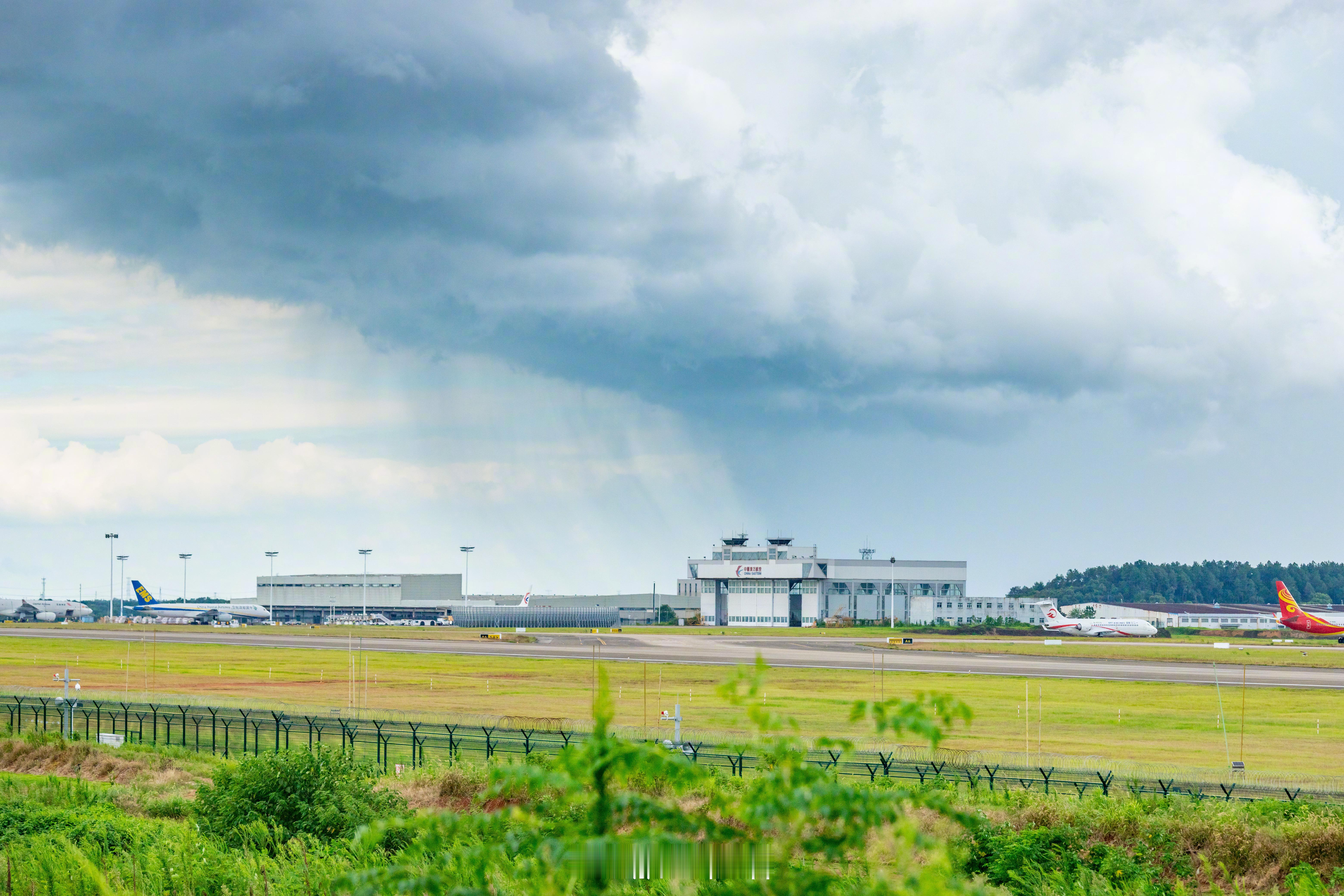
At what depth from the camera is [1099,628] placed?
162 meters

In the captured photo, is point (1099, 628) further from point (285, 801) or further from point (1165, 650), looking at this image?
point (285, 801)

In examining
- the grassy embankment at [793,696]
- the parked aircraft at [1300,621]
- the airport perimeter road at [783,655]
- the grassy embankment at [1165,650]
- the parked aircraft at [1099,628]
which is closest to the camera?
the grassy embankment at [793,696]

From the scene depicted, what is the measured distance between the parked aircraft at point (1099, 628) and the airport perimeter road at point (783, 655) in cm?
3912

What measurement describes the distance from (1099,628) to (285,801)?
15510 centimetres

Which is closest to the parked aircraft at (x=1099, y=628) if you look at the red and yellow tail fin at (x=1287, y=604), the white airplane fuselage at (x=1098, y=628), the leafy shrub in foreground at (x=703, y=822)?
the white airplane fuselage at (x=1098, y=628)

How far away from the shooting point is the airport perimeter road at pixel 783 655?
91875mm

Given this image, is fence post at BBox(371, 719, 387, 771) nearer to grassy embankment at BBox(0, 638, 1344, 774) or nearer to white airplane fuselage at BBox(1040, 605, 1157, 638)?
grassy embankment at BBox(0, 638, 1344, 774)

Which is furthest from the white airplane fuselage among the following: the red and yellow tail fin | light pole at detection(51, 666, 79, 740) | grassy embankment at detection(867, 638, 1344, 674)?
light pole at detection(51, 666, 79, 740)

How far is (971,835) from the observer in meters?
25.0

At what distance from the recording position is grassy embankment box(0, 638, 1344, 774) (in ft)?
182

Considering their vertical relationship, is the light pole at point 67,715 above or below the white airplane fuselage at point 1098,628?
above

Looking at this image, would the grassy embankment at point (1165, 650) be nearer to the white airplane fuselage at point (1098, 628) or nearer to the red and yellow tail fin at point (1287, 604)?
the red and yellow tail fin at point (1287, 604)

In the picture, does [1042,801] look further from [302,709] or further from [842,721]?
[302,709]

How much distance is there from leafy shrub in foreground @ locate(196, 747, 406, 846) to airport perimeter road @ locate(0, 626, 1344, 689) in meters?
44.8
